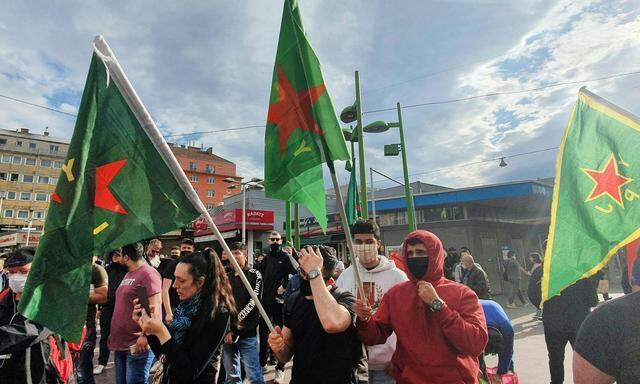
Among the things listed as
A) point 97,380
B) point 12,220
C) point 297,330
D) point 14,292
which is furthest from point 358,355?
point 12,220

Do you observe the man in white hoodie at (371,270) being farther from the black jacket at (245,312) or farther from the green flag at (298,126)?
the black jacket at (245,312)

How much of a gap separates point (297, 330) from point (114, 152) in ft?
5.62

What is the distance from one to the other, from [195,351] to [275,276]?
378 cm

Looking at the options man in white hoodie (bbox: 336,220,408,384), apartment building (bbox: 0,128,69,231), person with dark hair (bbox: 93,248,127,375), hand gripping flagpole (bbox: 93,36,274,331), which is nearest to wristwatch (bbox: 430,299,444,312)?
hand gripping flagpole (bbox: 93,36,274,331)

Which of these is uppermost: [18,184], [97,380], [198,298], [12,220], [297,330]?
[18,184]

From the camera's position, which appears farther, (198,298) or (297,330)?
(198,298)

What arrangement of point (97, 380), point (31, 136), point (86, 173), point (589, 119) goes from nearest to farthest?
point (86, 173)
point (589, 119)
point (97, 380)
point (31, 136)

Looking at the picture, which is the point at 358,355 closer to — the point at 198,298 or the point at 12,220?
the point at 198,298

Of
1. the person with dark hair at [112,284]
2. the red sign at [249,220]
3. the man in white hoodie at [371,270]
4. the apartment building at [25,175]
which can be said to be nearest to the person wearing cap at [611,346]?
the man in white hoodie at [371,270]

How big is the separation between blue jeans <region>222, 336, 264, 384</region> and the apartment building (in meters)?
72.8

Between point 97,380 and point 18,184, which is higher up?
point 18,184

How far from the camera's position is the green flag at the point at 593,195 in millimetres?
2449

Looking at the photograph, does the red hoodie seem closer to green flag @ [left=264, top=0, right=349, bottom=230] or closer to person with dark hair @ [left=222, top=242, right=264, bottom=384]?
green flag @ [left=264, top=0, right=349, bottom=230]

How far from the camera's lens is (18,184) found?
212 feet
